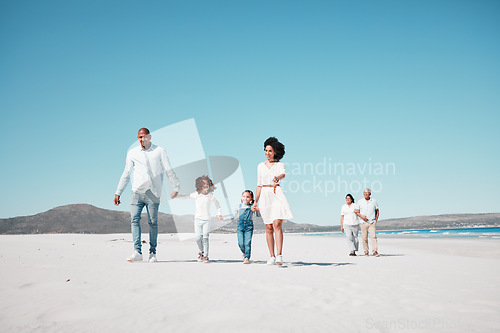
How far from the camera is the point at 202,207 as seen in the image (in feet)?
26.6

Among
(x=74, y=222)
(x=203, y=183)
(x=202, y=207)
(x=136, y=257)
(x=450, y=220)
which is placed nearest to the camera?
(x=136, y=257)

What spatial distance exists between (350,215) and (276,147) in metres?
5.36

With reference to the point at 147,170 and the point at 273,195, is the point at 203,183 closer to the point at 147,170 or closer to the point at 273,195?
the point at 147,170

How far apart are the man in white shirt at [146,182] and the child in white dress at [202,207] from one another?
0.63 m

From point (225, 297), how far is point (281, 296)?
60 cm

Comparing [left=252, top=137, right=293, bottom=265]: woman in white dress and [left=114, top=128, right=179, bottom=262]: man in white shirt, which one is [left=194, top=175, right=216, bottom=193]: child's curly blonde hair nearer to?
[left=114, top=128, right=179, bottom=262]: man in white shirt

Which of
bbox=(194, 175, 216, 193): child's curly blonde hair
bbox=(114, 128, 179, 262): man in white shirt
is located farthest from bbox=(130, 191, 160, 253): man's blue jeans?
bbox=(194, 175, 216, 193): child's curly blonde hair

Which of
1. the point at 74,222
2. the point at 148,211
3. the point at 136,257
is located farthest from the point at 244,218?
the point at 74,222

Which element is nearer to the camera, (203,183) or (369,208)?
(203,183)

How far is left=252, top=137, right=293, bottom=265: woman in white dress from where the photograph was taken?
6953 mm

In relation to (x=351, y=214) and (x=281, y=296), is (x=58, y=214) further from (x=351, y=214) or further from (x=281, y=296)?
(x=281, y=296)

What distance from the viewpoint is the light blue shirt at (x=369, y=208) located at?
36.6 ft

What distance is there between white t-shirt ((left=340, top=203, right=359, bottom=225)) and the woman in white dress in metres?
5.02

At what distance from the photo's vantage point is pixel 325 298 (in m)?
3.91
